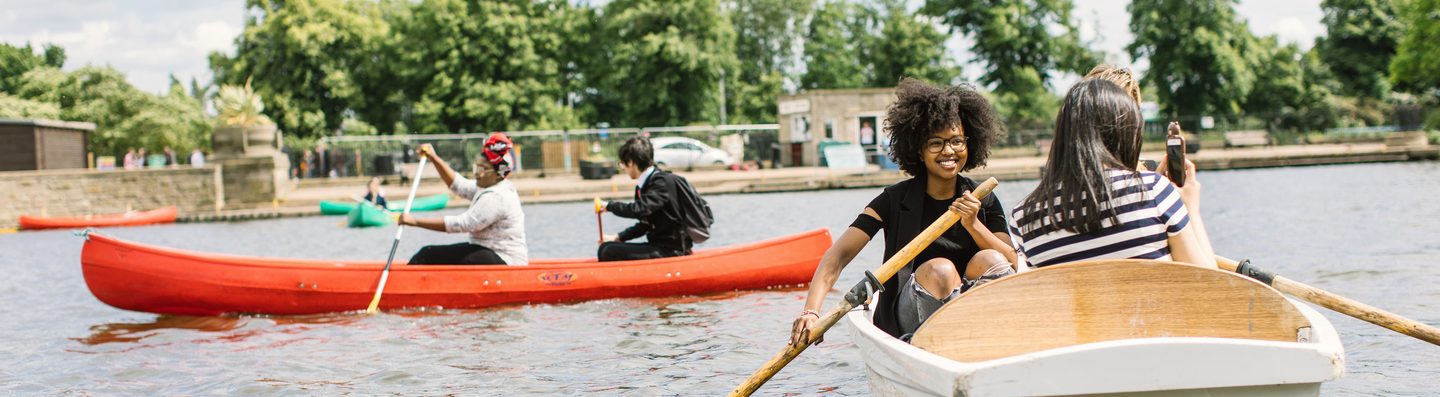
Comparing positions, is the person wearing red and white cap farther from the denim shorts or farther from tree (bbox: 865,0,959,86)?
tree (bbox: 865,0,959,86)

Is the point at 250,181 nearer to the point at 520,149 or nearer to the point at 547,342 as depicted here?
the point at 520,149

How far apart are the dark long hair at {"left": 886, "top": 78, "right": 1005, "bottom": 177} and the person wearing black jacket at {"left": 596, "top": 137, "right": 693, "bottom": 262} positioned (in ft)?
16.0

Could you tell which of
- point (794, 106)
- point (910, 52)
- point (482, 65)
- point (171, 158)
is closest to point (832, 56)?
point (910, 52)

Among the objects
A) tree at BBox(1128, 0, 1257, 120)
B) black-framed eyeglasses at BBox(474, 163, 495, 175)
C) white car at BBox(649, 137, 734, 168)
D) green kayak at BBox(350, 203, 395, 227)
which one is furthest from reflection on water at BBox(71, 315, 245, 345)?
tree at BBox(1128, 0, 1257, 120)

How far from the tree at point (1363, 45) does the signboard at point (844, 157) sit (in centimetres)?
3787

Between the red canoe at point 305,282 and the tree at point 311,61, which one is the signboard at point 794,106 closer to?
the tree at point 311,61

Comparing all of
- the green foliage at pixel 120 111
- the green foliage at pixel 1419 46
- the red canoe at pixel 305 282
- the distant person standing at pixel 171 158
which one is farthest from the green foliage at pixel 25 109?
the green foliage at pixel 1419 46

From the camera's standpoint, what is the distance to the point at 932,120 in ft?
15.0

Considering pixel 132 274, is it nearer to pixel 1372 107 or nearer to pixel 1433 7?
pixel 1433 7

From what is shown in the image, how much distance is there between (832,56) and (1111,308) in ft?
177

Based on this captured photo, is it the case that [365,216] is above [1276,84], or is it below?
below

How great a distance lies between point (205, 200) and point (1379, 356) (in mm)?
26641

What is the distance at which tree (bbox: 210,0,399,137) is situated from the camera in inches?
2000

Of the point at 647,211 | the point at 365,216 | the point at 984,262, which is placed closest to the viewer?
the point at 984,262
